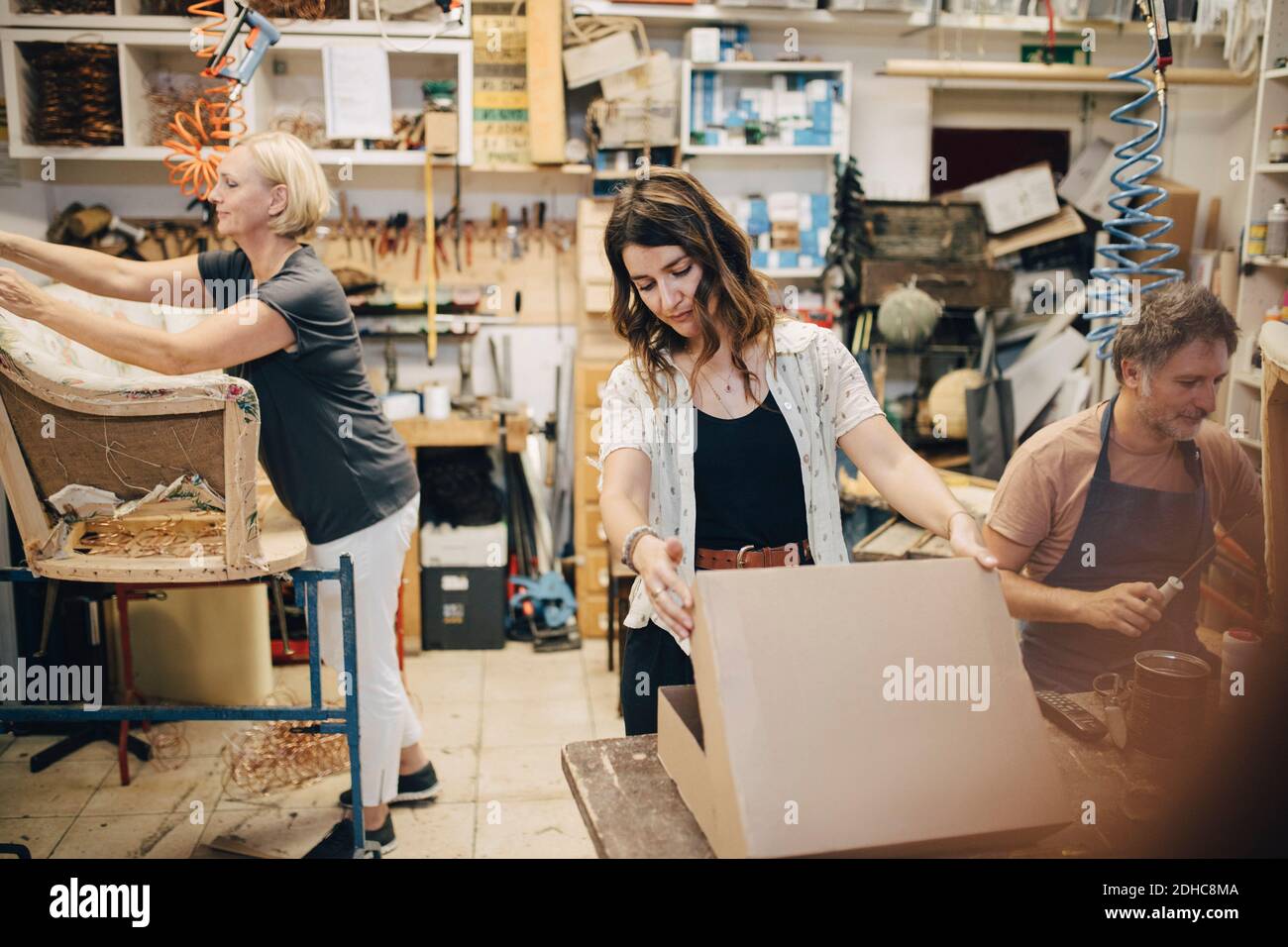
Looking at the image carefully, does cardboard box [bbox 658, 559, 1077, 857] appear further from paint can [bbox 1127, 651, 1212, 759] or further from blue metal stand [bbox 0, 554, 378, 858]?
blue metal stand [bbox 0, 554, 378, 858]

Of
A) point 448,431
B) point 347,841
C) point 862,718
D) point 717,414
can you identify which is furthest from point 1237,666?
point 448,431

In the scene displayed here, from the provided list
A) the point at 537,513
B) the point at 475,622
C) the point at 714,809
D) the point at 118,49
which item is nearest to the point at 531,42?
the point at 118,49

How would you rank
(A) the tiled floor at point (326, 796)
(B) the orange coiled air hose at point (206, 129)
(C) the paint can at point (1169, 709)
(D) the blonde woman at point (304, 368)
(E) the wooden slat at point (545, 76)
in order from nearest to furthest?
1. (C) the paint can at point (1169, 709)
2. (D) the blonde woman at point (304, 368)
3. (A) the tiled floor at point (326, 796)
4. (B) the orange coiled air hose at point (206, 129)
5. (E) the wooden slat at point (545, 76)

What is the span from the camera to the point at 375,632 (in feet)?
8.80

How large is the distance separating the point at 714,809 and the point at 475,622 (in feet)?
9.92

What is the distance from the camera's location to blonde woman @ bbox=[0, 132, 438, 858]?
2.31m

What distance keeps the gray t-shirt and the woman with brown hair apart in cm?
80

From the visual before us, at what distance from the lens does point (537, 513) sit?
4.57 m

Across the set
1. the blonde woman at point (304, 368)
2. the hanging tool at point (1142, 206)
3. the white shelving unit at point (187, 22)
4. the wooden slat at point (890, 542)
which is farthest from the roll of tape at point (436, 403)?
the hanging tool at point (1142, 206)

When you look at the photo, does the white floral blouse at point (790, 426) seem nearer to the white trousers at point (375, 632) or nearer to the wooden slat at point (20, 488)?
the white trousers at point (375, 632)

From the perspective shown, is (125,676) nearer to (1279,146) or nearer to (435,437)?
(435,437)

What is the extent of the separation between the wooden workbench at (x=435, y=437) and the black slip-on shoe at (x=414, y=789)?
117cm

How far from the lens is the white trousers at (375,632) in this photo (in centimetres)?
262
